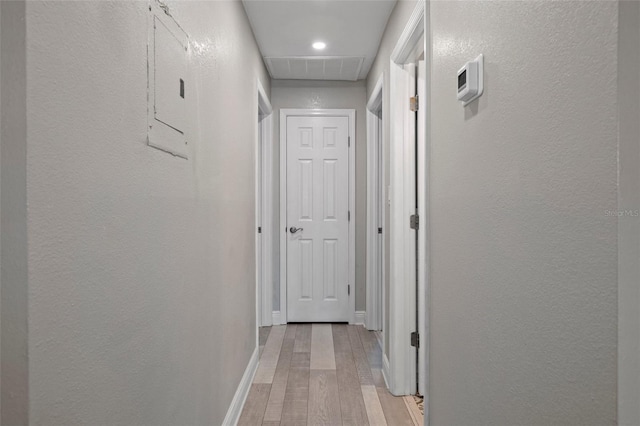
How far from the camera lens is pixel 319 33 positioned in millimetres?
3125

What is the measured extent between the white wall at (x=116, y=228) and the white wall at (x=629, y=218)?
96cm

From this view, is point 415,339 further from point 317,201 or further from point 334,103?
point 334,103

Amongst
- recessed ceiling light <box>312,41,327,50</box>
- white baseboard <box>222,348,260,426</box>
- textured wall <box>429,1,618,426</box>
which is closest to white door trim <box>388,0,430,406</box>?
recessed ceiling light <box>312,41,327,50</box>

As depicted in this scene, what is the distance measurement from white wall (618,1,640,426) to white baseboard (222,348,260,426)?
6.09 ft

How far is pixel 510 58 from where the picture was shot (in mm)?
1096

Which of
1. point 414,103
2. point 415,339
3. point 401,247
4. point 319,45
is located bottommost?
point 415,339

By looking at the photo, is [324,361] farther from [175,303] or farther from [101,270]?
[101,270]

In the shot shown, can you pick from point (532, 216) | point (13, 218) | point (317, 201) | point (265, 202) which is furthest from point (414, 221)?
point (13, 218)

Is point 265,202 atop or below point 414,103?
below

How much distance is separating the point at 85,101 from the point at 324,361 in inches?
111

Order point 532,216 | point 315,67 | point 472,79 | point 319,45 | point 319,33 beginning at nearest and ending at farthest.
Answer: point 532,216, point 472,79, point 319,33, point 319,45, point 315,67

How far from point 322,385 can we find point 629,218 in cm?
246

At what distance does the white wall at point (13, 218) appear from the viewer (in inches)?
26.6

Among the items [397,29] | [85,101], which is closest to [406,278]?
[397,29]
